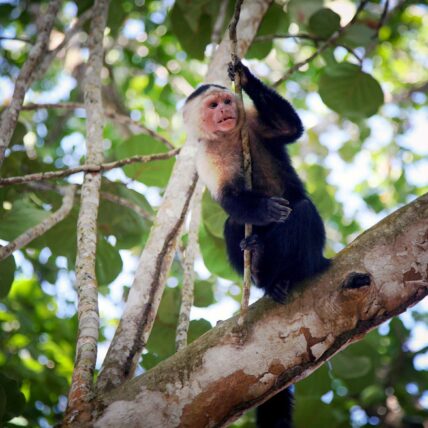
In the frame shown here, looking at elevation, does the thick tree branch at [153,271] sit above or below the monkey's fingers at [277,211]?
below

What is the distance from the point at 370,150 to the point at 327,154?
1.66 meters

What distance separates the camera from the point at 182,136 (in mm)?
8273

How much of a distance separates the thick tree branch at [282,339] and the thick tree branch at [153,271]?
11.8 inches

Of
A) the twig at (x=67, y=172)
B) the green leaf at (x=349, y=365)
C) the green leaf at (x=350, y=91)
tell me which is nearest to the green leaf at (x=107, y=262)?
the twig at (x=67, y=172)

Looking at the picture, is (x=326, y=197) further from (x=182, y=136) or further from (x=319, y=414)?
(x=182, y=136)

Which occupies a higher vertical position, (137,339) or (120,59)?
(137,339)

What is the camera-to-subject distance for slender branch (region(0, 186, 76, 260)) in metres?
2.81

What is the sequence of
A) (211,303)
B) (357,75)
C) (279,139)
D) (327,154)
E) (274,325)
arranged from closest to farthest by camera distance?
(274,325), (279,139), (211,303), (357,75), (327,154)

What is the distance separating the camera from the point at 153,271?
2871 mm

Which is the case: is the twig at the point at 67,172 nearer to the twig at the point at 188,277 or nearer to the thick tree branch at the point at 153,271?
the thick tree branch at the point at 153,271

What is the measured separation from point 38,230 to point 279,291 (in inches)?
58.3

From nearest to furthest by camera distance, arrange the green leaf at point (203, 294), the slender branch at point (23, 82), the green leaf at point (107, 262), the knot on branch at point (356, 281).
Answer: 1. the knot on branch at point (356, 281)
2. the slender branch at point (23, 82)
3. the green leaf at point (203, 294)
4. the green leaf at point (107, 262)

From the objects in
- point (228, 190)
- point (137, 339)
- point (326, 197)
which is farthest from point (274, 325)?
point (326, 197)

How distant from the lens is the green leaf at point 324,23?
4.30m
